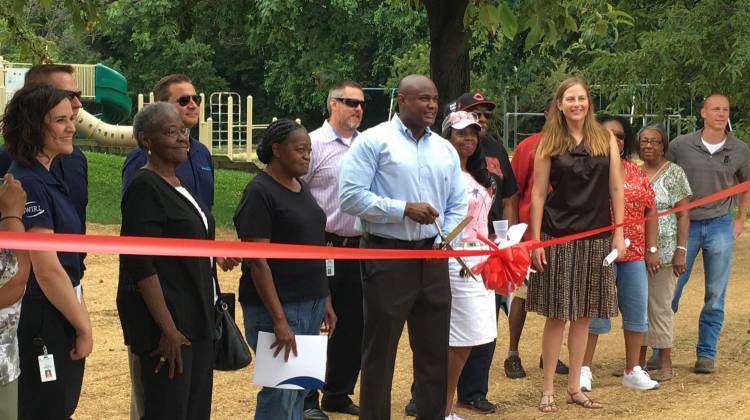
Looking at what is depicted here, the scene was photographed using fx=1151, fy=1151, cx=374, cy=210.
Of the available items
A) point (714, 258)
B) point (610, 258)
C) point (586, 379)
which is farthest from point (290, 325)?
point (714, 258)

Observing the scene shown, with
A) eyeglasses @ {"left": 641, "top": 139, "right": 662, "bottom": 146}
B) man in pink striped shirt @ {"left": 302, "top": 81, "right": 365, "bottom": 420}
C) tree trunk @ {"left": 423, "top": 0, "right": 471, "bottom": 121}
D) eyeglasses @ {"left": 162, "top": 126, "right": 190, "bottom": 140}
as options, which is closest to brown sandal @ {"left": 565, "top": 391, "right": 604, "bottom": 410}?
man in pink striped shirt @ {"left": 302, "top": 81, "right": 365, "bottom": 420}

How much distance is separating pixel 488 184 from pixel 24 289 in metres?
3.44

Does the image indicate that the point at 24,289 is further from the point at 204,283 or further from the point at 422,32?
the point at 422,32

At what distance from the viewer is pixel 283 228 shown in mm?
5656

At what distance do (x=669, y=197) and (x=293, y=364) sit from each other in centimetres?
381

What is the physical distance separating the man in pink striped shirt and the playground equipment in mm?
20545

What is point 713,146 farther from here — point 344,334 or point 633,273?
point 344,334

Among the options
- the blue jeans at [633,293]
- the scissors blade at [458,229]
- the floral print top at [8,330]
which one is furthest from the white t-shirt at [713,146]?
the floral print top at [8,330]

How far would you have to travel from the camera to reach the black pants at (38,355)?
4.46 m

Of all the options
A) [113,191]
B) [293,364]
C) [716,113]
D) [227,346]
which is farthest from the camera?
[113,191]

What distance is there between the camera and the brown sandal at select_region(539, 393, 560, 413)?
7105 millimetres

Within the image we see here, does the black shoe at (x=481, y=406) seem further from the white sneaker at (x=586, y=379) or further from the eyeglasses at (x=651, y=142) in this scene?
the eyeglasses at (x=651, y=142)

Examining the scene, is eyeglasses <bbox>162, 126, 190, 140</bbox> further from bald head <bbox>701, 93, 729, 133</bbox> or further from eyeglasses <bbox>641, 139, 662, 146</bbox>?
bald head <bbox>701, 93, 729, 133</bbox>

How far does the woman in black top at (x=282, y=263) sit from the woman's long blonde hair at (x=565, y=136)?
6.38 ft
